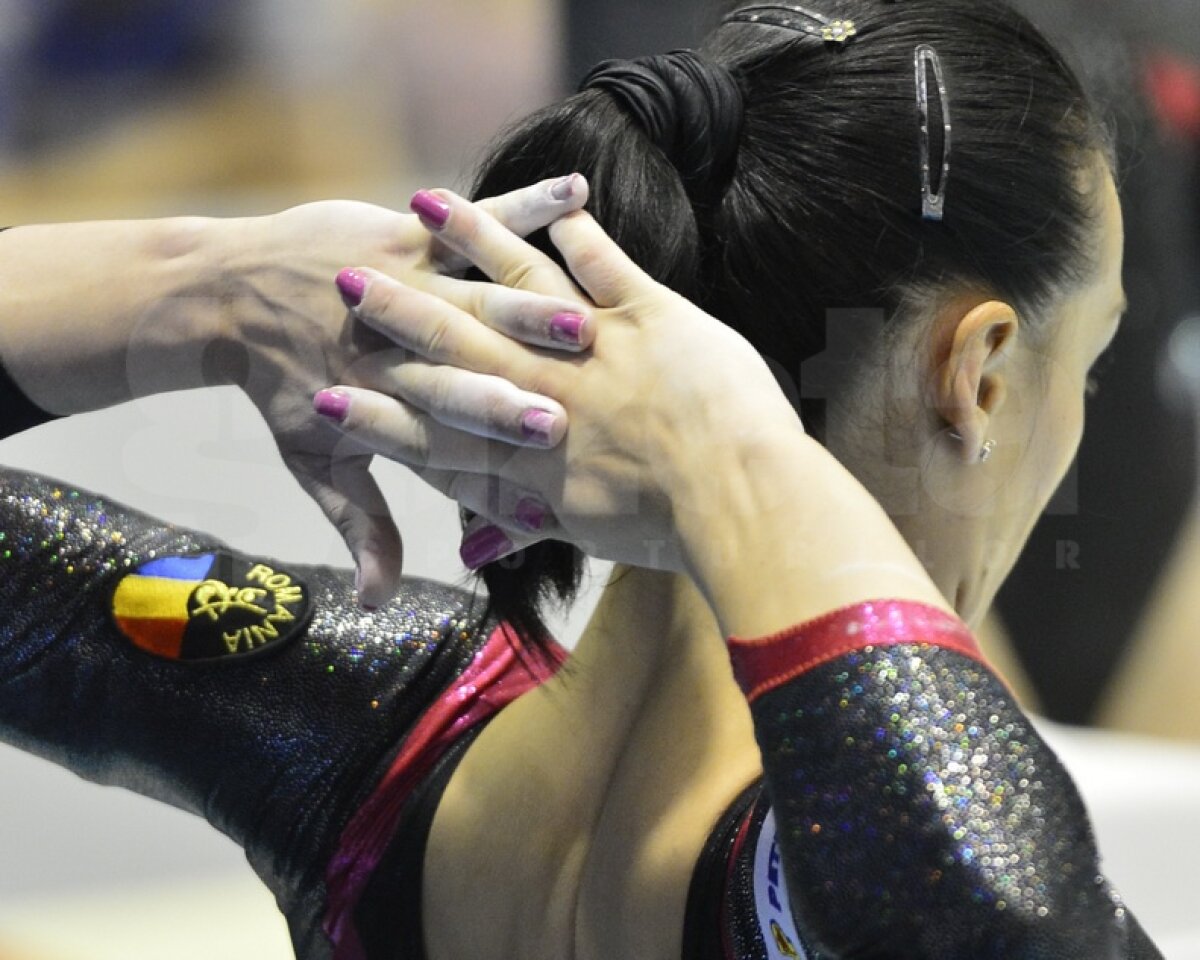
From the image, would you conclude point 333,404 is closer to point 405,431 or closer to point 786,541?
point 405,431

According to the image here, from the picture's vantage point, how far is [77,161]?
215 cm

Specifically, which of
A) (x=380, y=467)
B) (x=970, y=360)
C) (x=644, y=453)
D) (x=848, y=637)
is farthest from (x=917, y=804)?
(x=380, y=467)

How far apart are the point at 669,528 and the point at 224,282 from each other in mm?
276

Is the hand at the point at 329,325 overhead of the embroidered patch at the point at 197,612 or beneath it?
overhead

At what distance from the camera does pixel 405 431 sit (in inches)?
26.6

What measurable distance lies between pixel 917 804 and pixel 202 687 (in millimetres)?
461

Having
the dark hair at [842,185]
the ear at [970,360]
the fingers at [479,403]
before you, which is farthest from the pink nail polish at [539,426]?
the ear at [970,360]

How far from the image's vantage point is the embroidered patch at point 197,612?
0.84 m

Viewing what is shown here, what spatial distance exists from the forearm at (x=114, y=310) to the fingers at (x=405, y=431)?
10 centimetres

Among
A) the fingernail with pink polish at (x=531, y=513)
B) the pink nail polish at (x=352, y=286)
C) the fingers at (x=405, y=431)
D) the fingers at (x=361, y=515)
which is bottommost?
the fingers at (x=361, y=515)

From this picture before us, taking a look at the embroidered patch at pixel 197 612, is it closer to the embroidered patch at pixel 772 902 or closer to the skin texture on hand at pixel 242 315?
the skin texture on hand at pixel 242 315

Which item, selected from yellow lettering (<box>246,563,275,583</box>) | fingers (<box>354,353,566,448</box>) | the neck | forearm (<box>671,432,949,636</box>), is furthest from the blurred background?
forearm (<box>671,432,949,636</box>)

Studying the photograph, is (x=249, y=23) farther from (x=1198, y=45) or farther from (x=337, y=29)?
(x=1198, y=45)

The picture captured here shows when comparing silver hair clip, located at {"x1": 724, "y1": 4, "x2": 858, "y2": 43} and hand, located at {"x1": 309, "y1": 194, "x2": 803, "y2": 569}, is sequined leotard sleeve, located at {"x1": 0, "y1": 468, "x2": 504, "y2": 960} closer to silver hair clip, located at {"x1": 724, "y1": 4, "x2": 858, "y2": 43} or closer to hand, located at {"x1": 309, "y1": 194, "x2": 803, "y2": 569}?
hand, located at {"x1": 309, "y1": 194, "x2": 803, "y2": 569}
